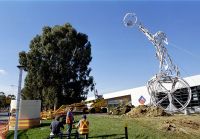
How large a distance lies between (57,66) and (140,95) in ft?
56.1

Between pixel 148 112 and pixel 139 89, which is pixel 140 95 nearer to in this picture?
pixel 139 89

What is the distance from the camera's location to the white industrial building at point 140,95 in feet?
141

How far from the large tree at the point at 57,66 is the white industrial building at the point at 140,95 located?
9.58 m

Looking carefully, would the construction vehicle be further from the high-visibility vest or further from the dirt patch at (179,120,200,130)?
the high-visibility vest

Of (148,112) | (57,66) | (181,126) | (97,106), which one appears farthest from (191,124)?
(57,66)

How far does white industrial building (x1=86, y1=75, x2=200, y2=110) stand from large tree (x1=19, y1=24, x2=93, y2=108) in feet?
31.4

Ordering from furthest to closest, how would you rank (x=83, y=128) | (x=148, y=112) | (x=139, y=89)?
(x=139, y=89) < (x=148, y=112) < (x=83, y=128)

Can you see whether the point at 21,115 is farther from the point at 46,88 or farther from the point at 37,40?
the point at 37,40

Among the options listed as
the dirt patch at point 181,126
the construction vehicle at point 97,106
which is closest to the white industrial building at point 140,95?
the construction vehicle at point 97,106

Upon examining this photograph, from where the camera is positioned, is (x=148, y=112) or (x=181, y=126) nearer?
(x=181, y=126)

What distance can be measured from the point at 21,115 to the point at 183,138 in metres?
16.6

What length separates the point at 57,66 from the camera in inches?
2133

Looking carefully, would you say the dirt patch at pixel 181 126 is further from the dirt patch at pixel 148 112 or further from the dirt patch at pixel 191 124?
the dirt patch at pixel 148 112

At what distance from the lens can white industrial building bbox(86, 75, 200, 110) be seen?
43.0m
